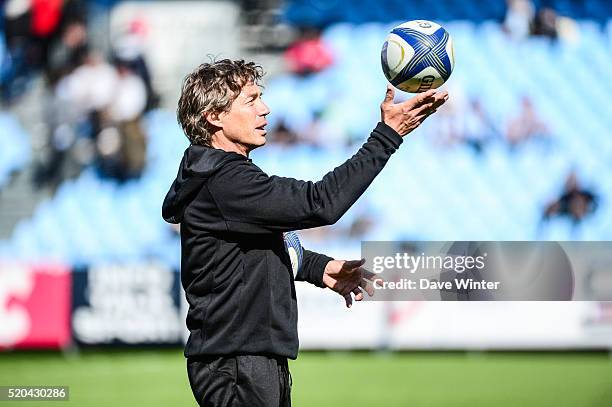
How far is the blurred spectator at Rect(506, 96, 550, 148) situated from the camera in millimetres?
9539

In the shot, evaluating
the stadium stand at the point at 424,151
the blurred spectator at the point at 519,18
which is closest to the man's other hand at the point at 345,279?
the stadium stand at the point at 424,151

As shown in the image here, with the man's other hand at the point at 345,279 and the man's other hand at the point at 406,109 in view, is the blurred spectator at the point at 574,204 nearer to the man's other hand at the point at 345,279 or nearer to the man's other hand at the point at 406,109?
the man's other hand at the point at 345,279

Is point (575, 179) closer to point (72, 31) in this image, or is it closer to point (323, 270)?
point (72, 31)

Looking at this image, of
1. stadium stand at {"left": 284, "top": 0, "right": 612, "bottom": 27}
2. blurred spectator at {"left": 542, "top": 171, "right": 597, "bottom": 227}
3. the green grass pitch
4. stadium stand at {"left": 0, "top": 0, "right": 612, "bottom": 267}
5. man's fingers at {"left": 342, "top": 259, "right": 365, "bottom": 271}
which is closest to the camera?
man's fingers at {"left": 342, "top": 259, "right": 365, "bottom": 271}

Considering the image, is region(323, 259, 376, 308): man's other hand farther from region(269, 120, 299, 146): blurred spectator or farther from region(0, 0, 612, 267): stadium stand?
region(269, 120, 299, 146): blurred spectator

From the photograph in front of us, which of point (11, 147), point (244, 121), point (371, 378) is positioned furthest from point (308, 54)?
point (244, 121)

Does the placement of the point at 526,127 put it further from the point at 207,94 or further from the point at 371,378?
the point at 207,94

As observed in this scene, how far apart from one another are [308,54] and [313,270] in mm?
6359

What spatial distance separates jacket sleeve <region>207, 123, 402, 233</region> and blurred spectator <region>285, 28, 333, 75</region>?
6.74 meters

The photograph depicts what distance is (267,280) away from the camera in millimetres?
3328

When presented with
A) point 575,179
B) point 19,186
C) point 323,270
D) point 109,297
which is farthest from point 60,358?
point 323,270

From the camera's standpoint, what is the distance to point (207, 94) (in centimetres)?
341

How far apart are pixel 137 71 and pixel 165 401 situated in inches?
165

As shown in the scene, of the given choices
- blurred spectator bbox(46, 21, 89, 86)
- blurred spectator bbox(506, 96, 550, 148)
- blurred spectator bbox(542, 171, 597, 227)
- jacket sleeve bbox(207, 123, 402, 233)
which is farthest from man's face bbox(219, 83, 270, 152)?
blurred spectator bbox(46, 21, 89, 86)
